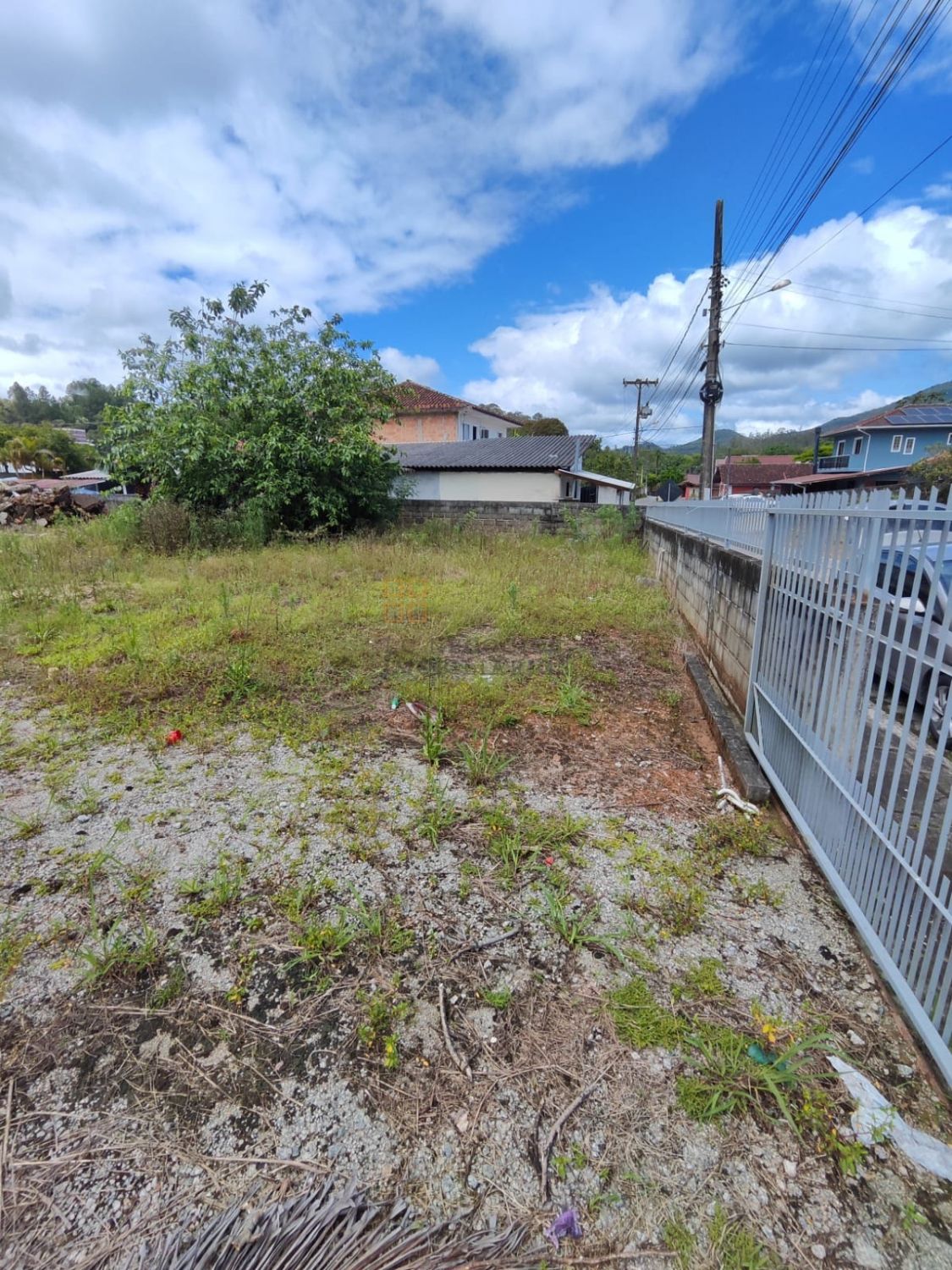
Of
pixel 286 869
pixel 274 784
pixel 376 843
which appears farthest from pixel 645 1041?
pixel 274 784

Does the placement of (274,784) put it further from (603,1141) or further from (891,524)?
(891,524)

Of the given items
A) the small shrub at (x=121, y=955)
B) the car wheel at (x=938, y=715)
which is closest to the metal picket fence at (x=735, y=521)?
the car wheel at (x=938, y=715)

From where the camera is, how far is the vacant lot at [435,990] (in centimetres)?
103

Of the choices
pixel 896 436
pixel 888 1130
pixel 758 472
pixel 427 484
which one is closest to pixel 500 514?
pixel 427 484

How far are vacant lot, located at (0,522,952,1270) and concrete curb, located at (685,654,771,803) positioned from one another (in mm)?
138

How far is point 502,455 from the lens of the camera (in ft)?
58.3

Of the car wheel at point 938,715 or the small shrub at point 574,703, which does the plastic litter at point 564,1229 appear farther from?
the small shrub at point 574,703

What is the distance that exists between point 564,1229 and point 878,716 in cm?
133

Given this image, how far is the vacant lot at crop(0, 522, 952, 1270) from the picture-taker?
40.4 inches

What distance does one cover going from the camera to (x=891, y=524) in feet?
4.62

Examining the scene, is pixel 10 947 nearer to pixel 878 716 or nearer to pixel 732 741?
pixel 878 716

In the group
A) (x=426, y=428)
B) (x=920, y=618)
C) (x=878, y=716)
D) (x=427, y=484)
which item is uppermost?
(x=426, y=428)

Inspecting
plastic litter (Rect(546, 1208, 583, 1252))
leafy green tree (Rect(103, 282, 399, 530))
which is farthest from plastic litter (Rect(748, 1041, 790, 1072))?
leafy green tree (Rect(103, 282, 399, 530))

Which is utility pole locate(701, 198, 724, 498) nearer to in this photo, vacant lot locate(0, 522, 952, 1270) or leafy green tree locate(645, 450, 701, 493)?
vacant lot locate(0, 522, 952, 1270)
